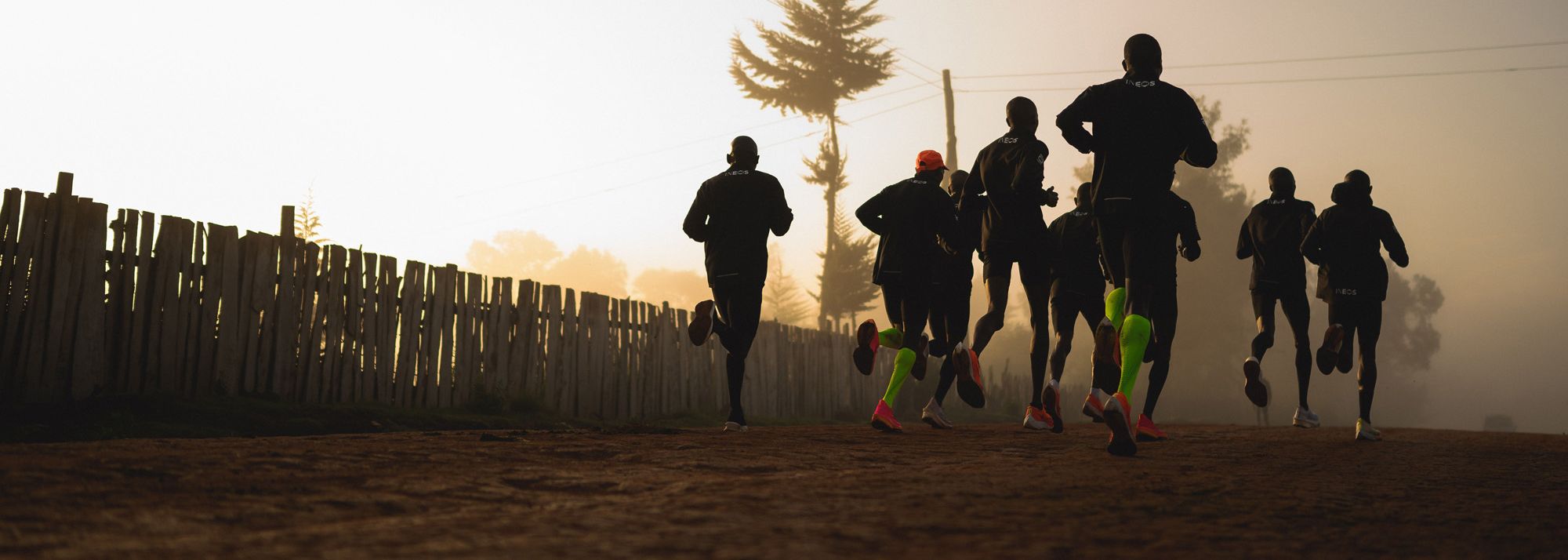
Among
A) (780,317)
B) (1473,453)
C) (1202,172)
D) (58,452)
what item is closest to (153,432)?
(58,452)

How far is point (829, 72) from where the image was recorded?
116ft

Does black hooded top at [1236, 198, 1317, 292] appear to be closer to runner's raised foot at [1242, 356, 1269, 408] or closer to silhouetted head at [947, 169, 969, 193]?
runner's raised foot at [1242, 356, 1269, 408]

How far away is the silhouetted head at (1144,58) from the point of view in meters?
5.23

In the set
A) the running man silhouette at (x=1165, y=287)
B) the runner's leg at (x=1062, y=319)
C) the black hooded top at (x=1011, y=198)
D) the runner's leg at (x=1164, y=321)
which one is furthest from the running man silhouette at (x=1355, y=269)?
the black hooded top at (x=1011, y=198)

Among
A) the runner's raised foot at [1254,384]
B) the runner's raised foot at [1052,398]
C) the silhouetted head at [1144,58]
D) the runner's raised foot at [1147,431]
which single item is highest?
the silhouetted head at [1144,58]

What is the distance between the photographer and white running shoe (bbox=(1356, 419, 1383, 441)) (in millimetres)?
7512

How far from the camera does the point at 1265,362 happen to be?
56188 mm

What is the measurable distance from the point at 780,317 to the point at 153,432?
4091cm

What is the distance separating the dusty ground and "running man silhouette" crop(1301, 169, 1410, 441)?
10.7 ft

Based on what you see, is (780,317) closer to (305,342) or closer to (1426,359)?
(1426,359)

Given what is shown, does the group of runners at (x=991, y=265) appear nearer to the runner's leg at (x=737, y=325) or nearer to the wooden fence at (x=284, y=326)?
the runner's leg at (x=737, y=325)

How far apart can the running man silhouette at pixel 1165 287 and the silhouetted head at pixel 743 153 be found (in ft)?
8.84

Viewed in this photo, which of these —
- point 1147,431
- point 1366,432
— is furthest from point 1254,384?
point 1147,431

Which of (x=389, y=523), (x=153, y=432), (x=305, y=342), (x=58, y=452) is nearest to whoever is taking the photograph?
(x=389, y=523)
